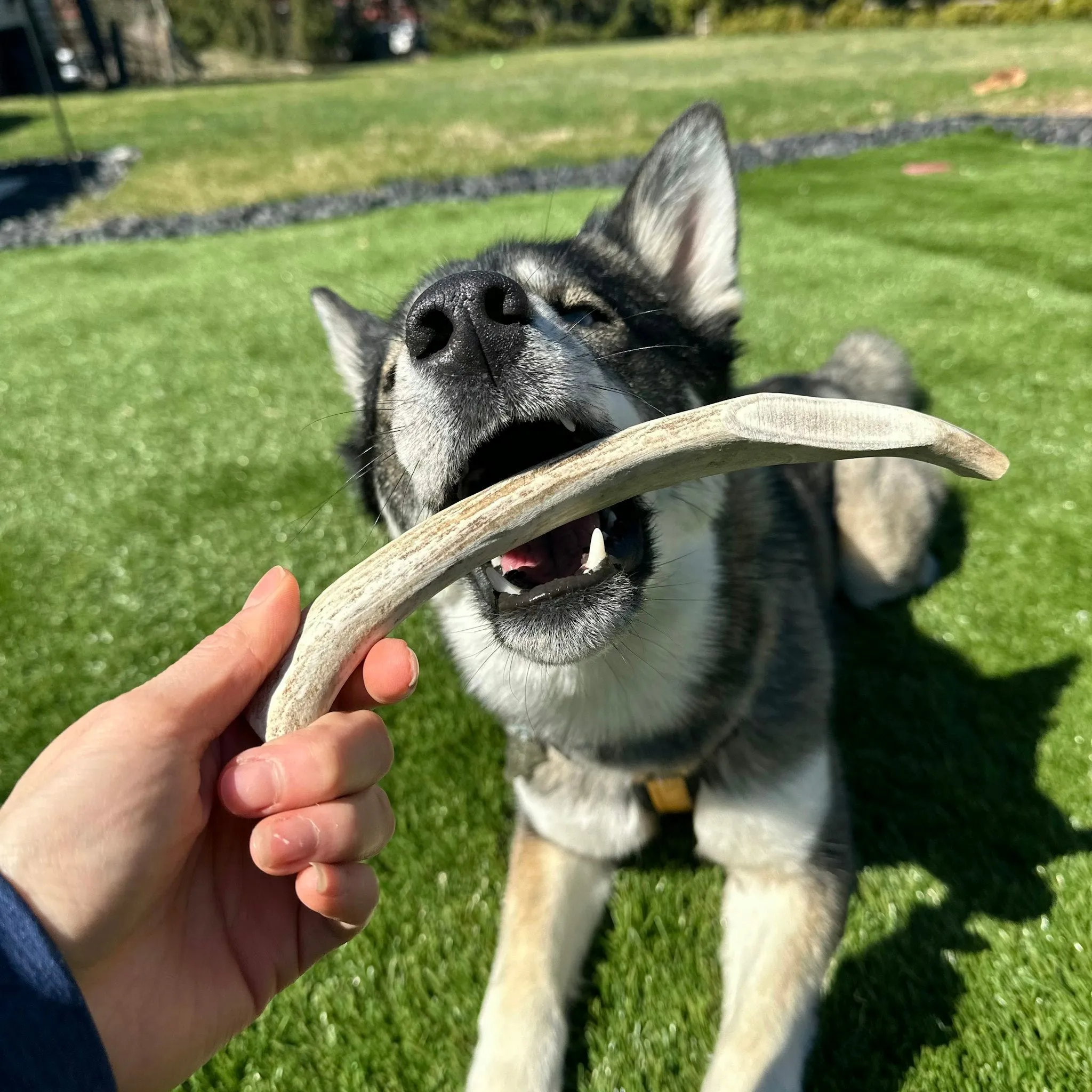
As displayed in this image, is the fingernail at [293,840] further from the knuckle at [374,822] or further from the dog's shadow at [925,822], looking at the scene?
the dog's shadow at [925,822]

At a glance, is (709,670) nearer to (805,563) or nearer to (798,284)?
(805,563)

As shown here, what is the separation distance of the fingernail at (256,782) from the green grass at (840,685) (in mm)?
1081

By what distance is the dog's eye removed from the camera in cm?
207

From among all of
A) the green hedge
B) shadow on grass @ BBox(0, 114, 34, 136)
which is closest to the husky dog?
shadow on grass @ BBox(0, 114, 34, 136)

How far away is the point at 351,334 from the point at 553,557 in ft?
4.48

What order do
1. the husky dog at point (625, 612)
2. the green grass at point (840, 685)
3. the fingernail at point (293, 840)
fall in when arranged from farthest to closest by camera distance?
the green grass at point (840, 685)
the husky dog at point (625, 612)
the fingernail at point (293, 840)

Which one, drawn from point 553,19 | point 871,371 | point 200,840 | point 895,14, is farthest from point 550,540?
point 553,19

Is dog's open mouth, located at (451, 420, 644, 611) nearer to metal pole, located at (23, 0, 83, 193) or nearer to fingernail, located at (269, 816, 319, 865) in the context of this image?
fingernail, located at (269, 816, 319, 865)

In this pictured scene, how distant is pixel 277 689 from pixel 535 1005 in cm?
115

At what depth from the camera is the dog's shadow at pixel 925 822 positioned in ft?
6.30

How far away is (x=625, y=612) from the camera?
1688 millimetres

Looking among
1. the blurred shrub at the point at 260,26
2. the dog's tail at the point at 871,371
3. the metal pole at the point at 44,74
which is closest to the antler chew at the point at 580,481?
the dog's tail at the point at 871,371

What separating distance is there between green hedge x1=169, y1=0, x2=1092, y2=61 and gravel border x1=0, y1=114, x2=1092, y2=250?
1161 inches

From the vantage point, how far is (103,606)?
3746 mm
